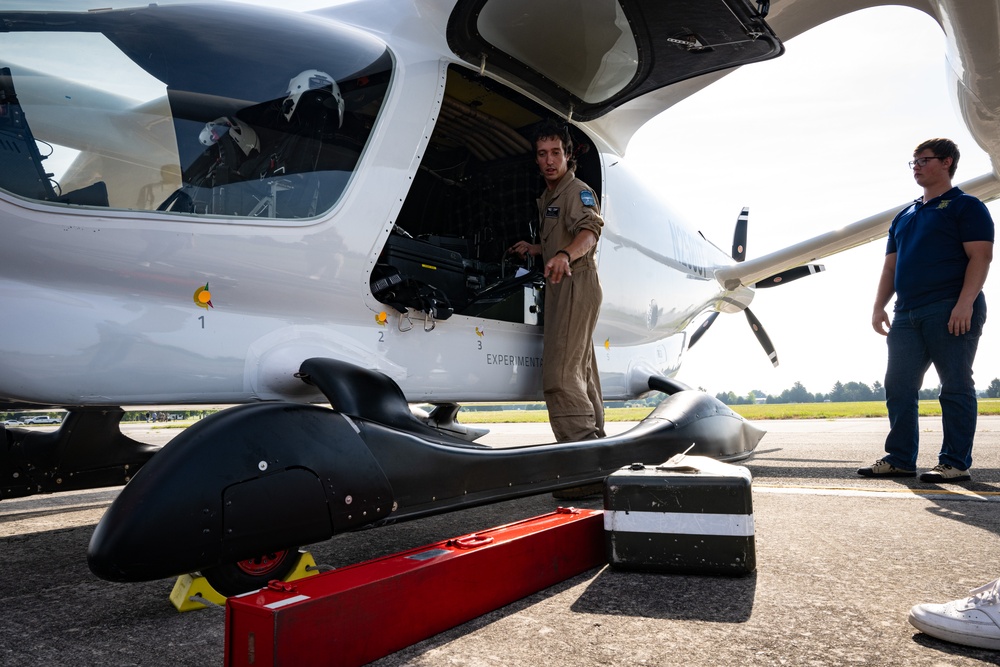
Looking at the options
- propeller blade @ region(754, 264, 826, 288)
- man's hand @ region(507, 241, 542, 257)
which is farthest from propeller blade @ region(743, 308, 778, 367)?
man's hand @ region(507, 241, 542, 257)

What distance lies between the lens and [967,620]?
1378 mm

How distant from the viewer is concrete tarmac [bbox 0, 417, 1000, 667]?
4.56ft

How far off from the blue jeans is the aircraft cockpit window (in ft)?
11.4

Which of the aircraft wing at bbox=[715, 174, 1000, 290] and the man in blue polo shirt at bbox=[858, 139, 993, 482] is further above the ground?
the aircraft wing at bbox=[715, 174, 1000, 290]

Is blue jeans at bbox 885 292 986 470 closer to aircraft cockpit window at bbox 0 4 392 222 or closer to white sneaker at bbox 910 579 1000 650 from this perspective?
white sneaker at bbox 910 579 1000 650

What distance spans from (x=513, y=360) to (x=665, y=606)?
1.84 m

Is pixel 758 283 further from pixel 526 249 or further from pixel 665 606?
pixel 665 606

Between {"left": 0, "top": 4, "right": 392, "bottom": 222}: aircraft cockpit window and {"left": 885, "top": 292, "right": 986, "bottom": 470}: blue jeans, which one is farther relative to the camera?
{"left": 885, "top": 292, "right": 986, "bottom": 470}: blue jeans

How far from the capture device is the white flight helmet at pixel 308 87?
2473 millimetres

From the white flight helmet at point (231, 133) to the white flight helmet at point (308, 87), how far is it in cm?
16

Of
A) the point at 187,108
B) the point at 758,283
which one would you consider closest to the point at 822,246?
the point at 758,283

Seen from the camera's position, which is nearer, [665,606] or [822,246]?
[665,606]

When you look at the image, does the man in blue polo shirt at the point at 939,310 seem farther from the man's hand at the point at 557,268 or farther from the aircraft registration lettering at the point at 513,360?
the man's hand at the point at 557,268

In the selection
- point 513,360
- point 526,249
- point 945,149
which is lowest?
point 513,360
